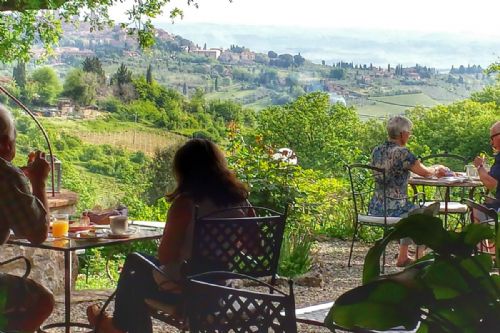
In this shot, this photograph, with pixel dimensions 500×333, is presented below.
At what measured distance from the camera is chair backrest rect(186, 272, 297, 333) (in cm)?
144

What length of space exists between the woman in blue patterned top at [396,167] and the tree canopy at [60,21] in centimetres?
343

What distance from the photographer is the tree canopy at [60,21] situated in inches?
327

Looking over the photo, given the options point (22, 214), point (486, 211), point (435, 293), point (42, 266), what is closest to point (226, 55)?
point (42, 266)

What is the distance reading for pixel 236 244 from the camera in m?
2.91

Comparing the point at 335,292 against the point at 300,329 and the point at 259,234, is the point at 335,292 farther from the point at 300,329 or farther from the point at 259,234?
the point at 259,234

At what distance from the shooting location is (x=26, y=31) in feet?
28.6

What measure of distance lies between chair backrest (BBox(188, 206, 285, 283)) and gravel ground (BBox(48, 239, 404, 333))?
2.11 feet

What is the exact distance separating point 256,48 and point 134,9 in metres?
10.2

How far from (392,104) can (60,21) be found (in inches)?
356

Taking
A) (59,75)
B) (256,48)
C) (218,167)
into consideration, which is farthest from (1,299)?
(256,48)

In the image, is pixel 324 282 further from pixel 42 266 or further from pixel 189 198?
pixel 189 198

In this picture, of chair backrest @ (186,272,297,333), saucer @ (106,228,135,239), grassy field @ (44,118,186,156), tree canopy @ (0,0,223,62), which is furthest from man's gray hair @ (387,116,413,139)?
grassy field @ (44,118,186,156)

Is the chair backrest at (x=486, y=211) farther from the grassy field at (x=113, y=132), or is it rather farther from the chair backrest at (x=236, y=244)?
the grassy field at (x=113, y=132)

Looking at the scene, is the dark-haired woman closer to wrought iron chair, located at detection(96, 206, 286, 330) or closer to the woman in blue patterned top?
wrought iron chair, located at detection(96, 206, 286, 330)
